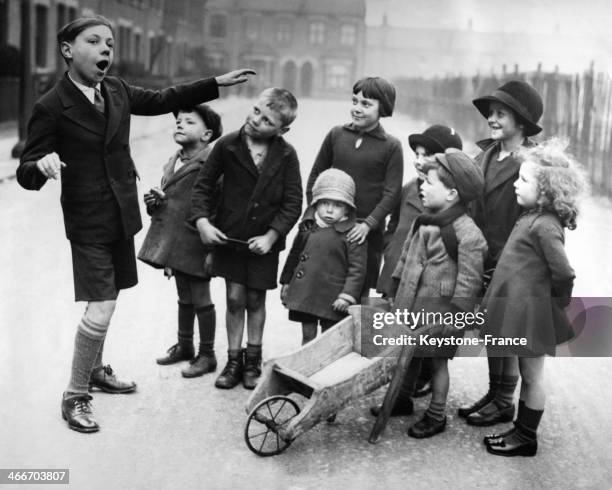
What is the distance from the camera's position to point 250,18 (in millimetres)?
66188

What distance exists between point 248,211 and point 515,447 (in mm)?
1732

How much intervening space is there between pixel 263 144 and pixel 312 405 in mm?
1523

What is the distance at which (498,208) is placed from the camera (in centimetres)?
410

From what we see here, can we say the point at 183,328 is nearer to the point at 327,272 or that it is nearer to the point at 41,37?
the point at 327,272

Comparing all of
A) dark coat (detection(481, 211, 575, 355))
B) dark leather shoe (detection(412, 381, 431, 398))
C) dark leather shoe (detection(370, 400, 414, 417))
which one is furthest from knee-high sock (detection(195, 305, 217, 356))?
dark coat (detection(481, 211, 575, 355))

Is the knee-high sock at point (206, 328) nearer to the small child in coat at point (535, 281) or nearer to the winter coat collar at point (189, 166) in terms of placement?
the winter coat collar at point (189, 166)

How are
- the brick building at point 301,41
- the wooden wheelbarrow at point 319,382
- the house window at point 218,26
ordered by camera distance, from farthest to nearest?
the brick building at point 301,41
the house window at point 218,26
the wooden wheelbarrow at point 319,382

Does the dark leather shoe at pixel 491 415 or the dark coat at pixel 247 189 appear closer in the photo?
the dark leather shoe at pixel 491 415

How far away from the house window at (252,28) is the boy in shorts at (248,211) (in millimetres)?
63191

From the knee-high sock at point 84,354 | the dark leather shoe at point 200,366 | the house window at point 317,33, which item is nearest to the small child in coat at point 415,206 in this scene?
the dark leather shoe at point 200,366

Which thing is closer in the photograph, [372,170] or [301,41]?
[372,170]

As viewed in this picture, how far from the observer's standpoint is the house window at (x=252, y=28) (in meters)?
65.7

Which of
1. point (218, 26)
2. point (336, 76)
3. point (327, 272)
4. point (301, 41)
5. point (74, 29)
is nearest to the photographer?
point (74, 29)

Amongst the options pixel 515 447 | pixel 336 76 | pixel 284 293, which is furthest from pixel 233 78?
pixel 336 76
